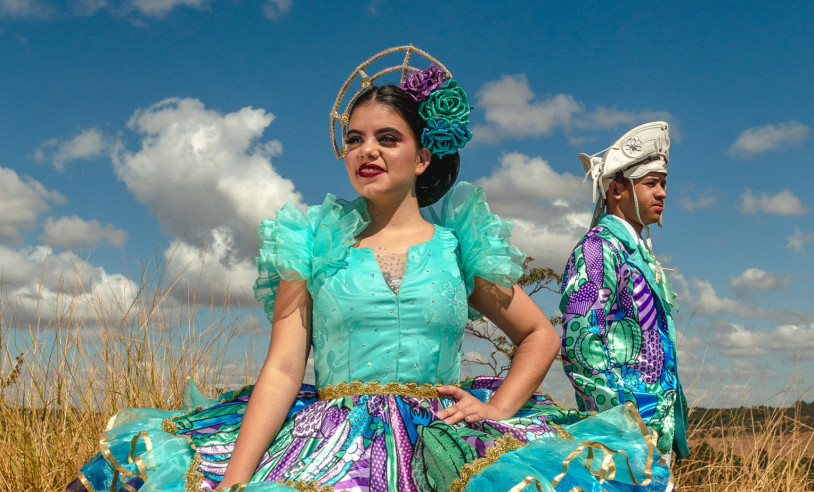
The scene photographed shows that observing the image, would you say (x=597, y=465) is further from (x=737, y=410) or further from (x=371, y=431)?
(x=737, y=410)

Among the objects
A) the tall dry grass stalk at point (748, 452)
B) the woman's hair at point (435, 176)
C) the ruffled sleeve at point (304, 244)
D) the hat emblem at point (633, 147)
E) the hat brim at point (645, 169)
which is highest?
the hat emblem at point (633, 147)

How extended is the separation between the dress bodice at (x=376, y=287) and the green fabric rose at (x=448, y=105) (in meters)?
0.43

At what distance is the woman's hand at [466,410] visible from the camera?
8.05ft

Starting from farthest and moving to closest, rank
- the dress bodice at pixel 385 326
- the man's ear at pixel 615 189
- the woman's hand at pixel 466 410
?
the man's ear at pixel 615 189 < the dress bodice at pixel 385 326 < the woman's hand at pixel 466 410

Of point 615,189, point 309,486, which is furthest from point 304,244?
point 615,189

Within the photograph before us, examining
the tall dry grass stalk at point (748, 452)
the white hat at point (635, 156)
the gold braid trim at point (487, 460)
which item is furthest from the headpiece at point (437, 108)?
the tall dry grass stalk at point (748, 452)

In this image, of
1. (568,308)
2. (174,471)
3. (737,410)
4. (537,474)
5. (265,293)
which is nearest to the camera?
(537,474)

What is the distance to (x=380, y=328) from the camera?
260 centimetres

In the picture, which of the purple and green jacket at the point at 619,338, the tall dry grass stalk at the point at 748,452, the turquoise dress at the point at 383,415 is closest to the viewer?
the turquoise dress at the point at 383,415

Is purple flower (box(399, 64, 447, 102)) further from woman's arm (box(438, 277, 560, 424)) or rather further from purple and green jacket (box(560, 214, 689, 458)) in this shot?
purple and green jacket (box(560, 214, 689, 458))

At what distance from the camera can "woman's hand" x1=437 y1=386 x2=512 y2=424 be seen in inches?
96.7

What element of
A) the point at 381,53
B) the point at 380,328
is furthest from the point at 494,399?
the point at 381,53

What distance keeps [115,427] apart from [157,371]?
2.57m

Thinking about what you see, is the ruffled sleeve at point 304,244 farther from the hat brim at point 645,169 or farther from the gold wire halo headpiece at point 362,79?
the hat brim at point 645,169
